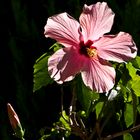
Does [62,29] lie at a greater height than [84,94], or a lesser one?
greater

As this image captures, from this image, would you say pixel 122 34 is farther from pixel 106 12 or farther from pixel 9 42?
pixel 9 42

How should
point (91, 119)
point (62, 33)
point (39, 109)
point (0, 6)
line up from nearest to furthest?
1. point (62, 33)
2. point (91, 119)
3. point (39, 109)
4. point (0, 6)

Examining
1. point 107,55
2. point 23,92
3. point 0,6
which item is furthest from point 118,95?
point 0,6

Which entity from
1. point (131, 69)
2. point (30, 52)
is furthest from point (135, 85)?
point (30, 52)

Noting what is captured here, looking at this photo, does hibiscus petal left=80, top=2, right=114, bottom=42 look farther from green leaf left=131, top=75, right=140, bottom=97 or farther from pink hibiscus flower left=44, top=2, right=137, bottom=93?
green leaf left=131, top=75, right=140, bottom=97

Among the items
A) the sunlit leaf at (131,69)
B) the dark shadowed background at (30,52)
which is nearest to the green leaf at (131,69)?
the sunlit leaf at (131,69)

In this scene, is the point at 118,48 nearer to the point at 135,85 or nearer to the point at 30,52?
the point at 135,85

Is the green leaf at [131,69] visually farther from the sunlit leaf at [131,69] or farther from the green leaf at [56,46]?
the green leaf at [56,46]
